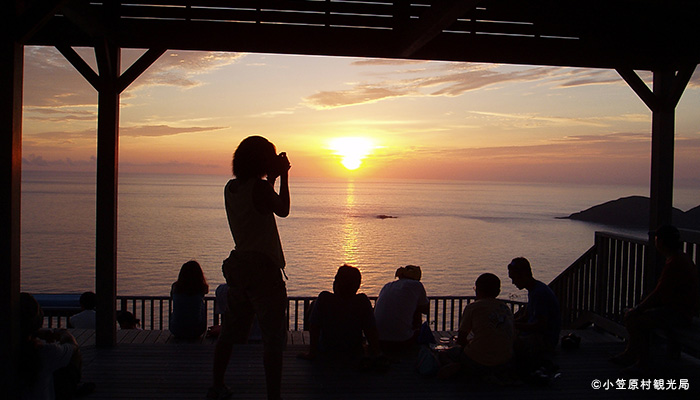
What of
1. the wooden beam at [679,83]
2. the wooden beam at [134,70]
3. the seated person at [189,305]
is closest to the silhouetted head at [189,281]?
the seated person at [189,305]

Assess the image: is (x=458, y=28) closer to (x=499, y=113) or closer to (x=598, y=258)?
(x=598, y=258)

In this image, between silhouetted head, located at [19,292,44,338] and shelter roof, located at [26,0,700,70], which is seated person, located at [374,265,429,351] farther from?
silhouetted head, located at [19,292,44,338]

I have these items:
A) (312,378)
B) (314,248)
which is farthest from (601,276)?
(314,248)

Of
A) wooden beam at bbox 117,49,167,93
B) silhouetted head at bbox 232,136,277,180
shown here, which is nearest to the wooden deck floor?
silhouetted head at bbox 232,136,277,180

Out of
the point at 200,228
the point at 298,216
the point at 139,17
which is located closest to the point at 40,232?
the point at 200,228

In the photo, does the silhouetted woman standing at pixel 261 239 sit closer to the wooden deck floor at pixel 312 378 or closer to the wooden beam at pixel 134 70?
the wooden deck floor at pixel 312 378

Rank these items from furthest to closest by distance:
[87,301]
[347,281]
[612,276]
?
[87,301], [612,276], [347,281]

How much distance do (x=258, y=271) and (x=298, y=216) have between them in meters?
66.4

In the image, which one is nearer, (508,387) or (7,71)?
(7,71)

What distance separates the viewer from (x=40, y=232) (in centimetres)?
4497

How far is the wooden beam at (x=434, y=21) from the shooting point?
3102 mm

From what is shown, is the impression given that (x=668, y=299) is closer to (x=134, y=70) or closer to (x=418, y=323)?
(x=418, y=323)

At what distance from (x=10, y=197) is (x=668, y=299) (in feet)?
Answer: 14.6

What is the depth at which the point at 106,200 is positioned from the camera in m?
4.40
